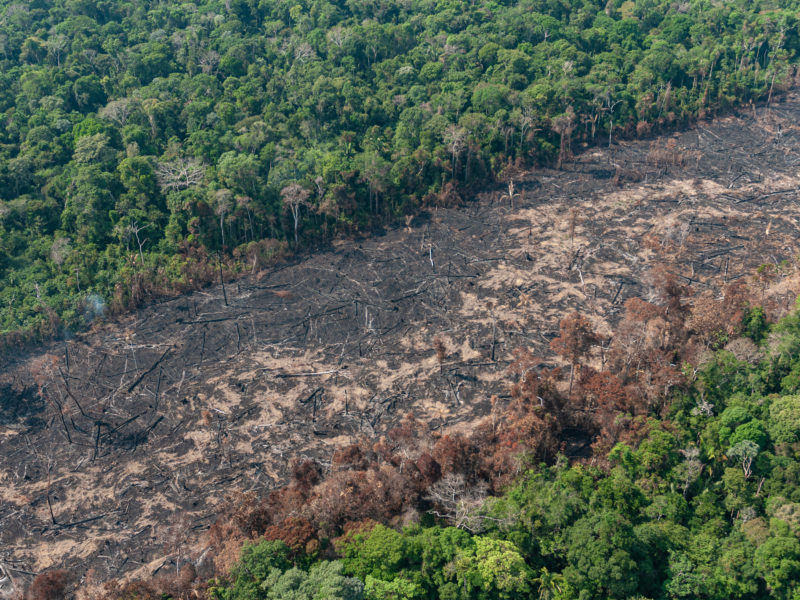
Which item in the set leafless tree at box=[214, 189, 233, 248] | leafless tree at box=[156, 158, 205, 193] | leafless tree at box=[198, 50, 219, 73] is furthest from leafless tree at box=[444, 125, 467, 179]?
leafless tree at box=[198, 50, 219, 73]

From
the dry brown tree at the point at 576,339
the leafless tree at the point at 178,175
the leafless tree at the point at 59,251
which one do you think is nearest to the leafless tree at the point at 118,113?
the leafless tree at the point at 178,175

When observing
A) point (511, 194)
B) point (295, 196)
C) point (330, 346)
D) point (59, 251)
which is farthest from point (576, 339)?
point (59, 251)

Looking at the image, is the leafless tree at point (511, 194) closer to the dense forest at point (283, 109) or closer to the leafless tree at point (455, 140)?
the dense forest at point (283, 109)

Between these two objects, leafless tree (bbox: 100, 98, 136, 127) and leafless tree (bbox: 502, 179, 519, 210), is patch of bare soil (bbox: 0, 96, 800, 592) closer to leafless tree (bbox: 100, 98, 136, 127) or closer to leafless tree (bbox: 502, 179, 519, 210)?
leafless tree (bbox: 502, 179, 519, 210)

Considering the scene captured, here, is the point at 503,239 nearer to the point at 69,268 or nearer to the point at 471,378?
the point at 471,378

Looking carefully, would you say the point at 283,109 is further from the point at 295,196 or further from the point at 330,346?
the point at 330,346

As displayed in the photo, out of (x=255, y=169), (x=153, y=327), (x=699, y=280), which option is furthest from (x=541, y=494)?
(x=255, y=169)
